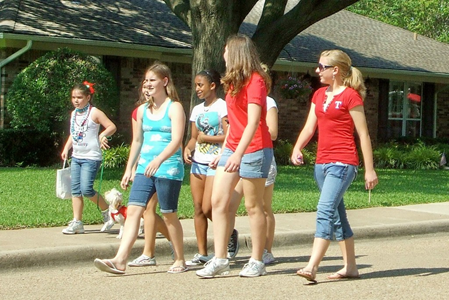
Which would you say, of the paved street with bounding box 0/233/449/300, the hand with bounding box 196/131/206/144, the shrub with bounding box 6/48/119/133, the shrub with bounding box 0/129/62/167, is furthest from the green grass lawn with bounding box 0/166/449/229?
the hand with bounding box 196/131/206/144

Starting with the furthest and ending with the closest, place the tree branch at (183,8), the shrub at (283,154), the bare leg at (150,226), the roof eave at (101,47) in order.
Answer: the shrub at (283,154) < the roof eave at (101,47) < the tree branch at (183,8) < the bare leg at (150,226)

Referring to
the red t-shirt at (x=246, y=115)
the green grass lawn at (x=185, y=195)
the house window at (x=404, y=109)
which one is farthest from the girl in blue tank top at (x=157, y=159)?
the house window at (x=404, y=109)

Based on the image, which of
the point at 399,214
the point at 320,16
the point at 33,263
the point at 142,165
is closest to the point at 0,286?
the point at 33,263

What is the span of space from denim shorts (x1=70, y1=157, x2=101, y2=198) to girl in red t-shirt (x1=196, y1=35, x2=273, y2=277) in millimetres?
2238

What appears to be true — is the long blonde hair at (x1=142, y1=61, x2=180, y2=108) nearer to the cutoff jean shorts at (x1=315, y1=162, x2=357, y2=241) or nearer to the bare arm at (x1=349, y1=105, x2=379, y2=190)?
the cutoff jean shorts at (x1=315, y1=162, x2=357, y2=241)

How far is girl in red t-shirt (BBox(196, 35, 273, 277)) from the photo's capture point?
22.3 ft

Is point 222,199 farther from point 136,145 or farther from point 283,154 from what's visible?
point 283,154

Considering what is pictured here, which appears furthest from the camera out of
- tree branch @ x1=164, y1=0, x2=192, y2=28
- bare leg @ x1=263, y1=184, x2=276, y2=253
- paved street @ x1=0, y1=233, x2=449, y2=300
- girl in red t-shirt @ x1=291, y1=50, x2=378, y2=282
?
tree branch @ x1=164, y1=0, x2=192, y2=28

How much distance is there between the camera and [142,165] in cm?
712

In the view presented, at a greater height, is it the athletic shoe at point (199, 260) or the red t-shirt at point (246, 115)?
the red t-shirt at point (246, 115)

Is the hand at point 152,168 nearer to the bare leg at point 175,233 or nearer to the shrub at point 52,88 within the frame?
the bare leg at point 175,233

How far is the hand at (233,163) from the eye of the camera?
666cm

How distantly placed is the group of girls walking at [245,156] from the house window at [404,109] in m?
20.7

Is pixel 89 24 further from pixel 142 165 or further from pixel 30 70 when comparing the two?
pixel 142 165
